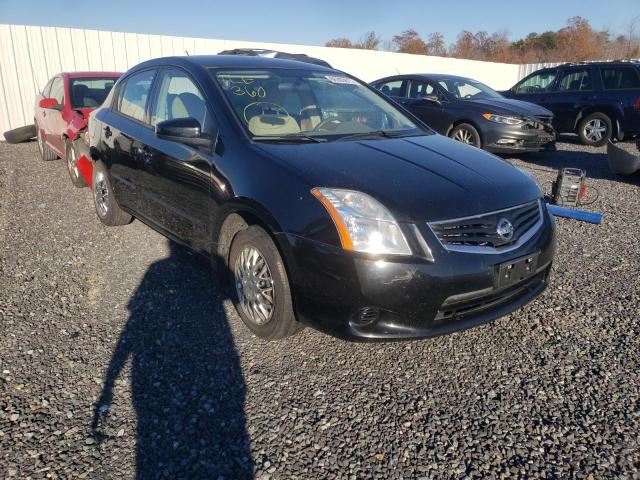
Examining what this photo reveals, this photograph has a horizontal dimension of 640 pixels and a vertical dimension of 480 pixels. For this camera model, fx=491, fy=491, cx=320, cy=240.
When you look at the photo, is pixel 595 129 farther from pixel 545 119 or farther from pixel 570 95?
pixel 545 119

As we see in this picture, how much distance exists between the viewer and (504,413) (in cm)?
238

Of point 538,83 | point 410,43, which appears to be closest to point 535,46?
point 410,43

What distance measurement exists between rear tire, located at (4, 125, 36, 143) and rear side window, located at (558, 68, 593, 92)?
472 inches

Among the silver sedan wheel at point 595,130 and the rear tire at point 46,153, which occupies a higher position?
the silver sedan wheel at point 595,130

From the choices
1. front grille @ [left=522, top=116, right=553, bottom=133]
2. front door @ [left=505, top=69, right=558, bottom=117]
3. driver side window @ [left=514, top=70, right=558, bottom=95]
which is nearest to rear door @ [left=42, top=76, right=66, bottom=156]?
front grille @ [left=522, top=116, right=553, bottom=133]

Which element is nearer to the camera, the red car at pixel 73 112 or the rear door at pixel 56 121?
the red car at pixel 73 112

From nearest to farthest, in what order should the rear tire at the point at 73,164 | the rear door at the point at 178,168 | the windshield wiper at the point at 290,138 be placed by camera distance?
the windshield wiper at the point at 290,138, the rear door at the point at 178,168, the rear tire at the point at 73,164

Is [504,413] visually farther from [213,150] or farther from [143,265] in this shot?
[143,265]

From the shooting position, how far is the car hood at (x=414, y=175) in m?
2.50

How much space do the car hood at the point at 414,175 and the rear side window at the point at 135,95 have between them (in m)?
1.71

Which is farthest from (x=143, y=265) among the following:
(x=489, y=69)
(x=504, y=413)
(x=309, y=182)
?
(x=489, y=69)

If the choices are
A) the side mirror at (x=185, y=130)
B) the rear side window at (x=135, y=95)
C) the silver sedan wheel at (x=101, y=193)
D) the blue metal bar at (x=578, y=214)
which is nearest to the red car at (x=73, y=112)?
the silver sedan wheel at (x=101, y=193)

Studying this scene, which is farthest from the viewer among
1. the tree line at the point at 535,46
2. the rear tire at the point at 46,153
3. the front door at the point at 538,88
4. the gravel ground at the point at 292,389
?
the tree line at the point at 535,46

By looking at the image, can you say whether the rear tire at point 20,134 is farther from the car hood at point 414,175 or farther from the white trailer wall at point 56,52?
the car hood at point 414,175
